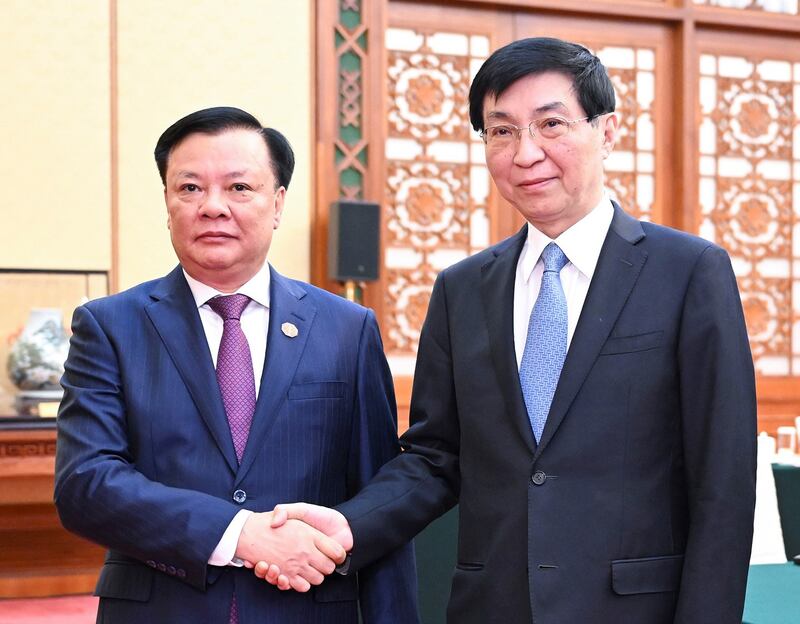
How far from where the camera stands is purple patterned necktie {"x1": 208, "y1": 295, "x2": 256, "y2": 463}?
1.91m

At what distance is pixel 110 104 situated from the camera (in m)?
5.45

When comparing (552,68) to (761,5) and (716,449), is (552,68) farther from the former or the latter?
(761,5)

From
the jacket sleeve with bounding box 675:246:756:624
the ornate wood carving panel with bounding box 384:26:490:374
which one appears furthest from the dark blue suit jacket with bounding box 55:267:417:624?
the ornate wood carving panel with bounding box 384:26:490:374

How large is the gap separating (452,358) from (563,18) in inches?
185

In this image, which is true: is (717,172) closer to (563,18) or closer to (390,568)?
(563,18)

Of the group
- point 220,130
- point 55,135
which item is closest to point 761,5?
point 55,135

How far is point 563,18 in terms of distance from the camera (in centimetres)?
621

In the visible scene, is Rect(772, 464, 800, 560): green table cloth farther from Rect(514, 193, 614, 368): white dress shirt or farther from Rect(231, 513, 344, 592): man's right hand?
Rect(231, 513, 344, 592): man's right hand

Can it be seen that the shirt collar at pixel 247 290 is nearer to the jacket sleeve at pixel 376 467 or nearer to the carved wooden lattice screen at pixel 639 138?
the jacket sleeve at pixel 376 467

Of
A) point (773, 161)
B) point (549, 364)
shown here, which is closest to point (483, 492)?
point (549, 364)

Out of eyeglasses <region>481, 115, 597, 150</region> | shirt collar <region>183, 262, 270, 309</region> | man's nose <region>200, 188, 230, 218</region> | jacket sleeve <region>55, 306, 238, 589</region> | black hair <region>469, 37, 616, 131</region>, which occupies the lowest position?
jacket sleeve <region>55, 306, 238, 589</region>

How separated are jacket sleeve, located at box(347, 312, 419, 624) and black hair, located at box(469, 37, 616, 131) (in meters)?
0.53

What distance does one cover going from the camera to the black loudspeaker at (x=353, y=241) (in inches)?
217

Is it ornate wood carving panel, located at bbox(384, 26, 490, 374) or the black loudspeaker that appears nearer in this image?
the black loudspeaker
